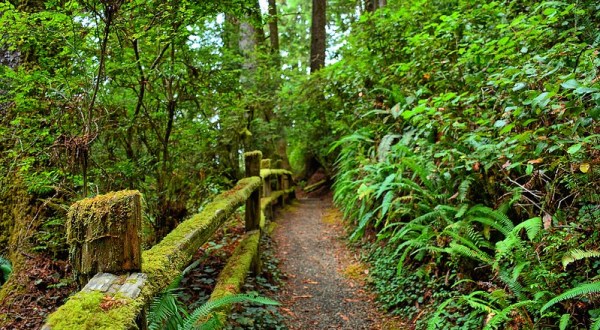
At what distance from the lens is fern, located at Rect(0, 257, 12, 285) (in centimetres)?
388

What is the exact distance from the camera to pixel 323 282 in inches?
210


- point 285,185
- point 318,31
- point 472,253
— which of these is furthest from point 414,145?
point 318,31

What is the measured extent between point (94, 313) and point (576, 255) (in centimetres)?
302

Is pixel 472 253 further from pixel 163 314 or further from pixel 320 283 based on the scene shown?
pixel 163 314

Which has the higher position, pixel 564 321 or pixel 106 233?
pixel 106 233

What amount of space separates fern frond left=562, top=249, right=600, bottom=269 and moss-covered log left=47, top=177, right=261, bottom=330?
8.74 feet

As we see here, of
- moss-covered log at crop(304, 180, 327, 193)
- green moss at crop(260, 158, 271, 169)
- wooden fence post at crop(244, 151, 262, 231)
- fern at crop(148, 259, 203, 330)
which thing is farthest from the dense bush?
moss-covered log at crop(304, 180, 327, 193)

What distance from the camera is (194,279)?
4605mm

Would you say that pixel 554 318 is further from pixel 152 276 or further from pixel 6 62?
pixel 6 62

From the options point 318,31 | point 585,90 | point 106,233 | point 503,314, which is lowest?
point 503,314

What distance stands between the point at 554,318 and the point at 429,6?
663 cm

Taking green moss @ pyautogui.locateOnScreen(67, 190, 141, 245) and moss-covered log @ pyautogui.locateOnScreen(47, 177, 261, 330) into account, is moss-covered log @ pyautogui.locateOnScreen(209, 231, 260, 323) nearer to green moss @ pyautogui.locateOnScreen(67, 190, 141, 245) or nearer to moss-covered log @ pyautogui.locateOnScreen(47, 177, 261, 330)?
moss-covered log @ pyautogui.locateOnScreen(47, 177, 261, 330)

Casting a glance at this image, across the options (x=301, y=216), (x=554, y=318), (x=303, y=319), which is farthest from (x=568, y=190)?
(x=301, y=216)

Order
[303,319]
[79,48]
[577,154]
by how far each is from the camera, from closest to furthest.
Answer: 1. [577,154]
2. [79,48]
3. [303,319]
